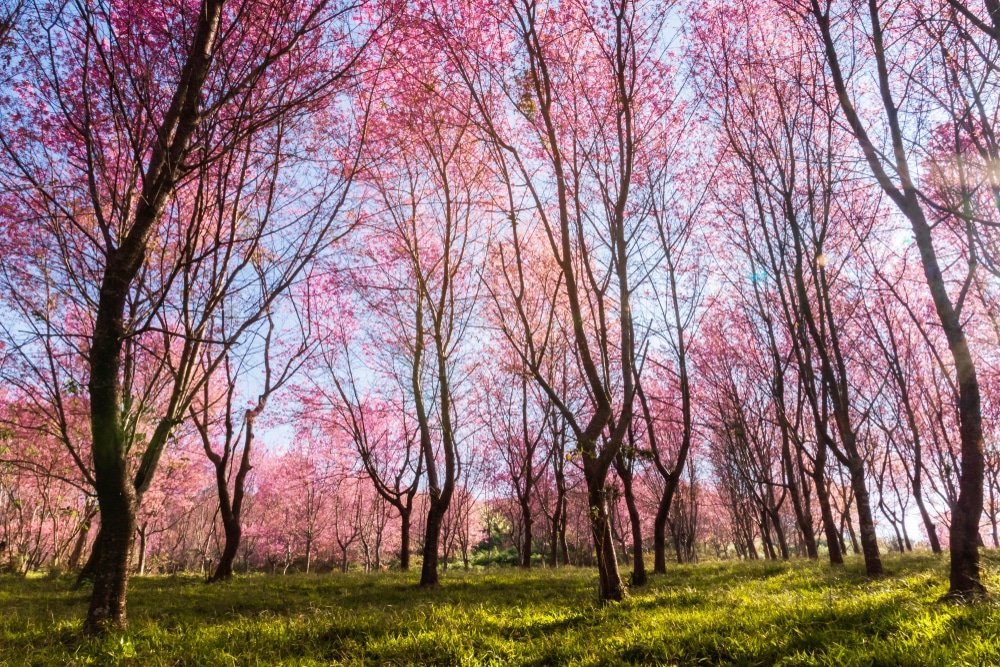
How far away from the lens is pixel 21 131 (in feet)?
24.2

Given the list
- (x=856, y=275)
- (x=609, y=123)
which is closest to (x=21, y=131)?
(x=609, y=123)

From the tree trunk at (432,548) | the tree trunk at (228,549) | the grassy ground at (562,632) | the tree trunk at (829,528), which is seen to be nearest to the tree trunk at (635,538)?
the grassy ground at (562,632)

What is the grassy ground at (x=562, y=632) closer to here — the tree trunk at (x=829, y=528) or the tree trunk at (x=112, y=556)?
the tree trunk at (x=112, y=556)

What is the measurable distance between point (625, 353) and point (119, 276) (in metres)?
5.82

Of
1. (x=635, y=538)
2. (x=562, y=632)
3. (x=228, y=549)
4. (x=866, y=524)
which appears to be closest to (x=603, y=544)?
(x=562, y=632)

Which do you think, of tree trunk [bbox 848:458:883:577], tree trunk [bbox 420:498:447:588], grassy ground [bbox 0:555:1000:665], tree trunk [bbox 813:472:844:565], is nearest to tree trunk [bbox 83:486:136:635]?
grassy ground [bbox 0:555:1000:665]

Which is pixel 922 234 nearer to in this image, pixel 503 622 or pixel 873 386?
pixel 503 622

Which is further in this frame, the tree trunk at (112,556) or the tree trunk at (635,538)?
the tree trunk at (635,538)

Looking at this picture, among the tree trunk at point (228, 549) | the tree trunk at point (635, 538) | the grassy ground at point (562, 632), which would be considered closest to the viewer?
the grassy ground at point (562, 632)

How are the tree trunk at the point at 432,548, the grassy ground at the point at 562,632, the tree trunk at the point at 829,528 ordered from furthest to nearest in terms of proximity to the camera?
the tree trunk at the point at 829,528, the tree trunk at the point at 432,548, the grassy ground at the point at 562,632

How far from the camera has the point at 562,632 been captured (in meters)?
4.63

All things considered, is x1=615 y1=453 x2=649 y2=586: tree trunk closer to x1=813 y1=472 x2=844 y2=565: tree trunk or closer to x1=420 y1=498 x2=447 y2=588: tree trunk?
x1=420 y1=498 x2=447 y2=588: tree trunk

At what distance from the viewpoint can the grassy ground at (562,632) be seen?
3.45 m

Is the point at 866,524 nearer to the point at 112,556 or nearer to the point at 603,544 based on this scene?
the point at 603,544
